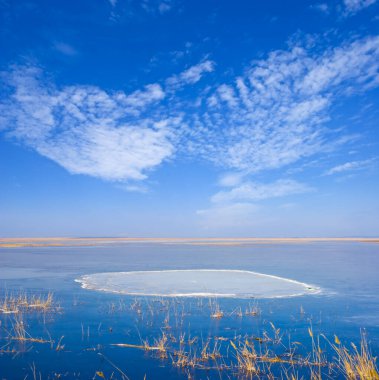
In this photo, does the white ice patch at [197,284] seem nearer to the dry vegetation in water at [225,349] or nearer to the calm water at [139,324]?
the calm water at [139,324]

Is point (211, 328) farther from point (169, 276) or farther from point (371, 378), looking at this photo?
point (169, 276)

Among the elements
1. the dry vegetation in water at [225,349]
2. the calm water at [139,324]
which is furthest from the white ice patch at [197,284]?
the dry vegetation in water at [225,349]

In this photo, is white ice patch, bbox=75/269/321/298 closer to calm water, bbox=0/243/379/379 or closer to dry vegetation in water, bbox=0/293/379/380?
calm water, bbox=0/243/379/379

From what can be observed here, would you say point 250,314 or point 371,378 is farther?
point 250,314

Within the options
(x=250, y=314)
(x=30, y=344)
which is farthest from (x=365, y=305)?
(x=30, y=344)

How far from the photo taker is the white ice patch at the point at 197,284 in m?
13.5

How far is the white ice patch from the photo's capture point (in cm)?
1348

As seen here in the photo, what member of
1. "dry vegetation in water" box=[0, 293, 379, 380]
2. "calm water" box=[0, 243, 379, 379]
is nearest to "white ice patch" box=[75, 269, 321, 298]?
"calm water" box=[0, 243, 379, 379]

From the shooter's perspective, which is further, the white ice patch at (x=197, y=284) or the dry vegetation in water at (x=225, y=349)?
the white ice patch at (x=197, y=284)

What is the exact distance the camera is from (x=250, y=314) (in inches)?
408

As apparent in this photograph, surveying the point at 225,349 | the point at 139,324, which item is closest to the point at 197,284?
the point at 139,324

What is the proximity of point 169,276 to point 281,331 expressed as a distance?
9.74 metres

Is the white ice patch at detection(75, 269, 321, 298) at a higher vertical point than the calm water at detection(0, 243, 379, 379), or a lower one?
higher

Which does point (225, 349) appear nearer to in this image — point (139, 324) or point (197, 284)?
point (139, 324)
